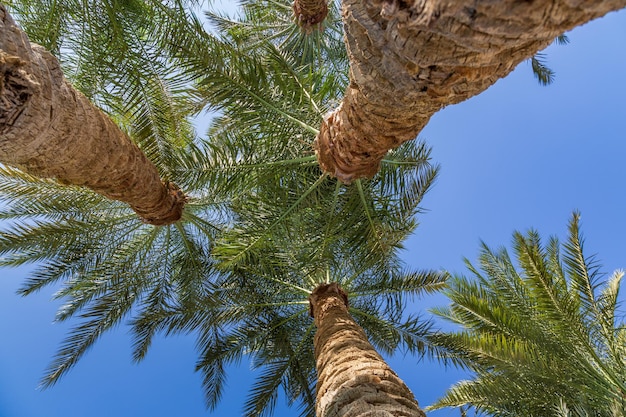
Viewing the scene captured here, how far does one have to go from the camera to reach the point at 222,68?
198 inches

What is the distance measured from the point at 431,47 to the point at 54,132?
255 cm

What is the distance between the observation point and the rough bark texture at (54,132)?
7.87 ft

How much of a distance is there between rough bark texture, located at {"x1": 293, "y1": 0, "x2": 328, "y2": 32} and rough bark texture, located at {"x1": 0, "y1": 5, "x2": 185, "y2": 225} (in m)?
5.63

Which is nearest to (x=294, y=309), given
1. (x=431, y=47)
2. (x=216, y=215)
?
(x=216, y=215)

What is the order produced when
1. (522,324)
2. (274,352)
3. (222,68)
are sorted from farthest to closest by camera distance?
(274,352), (522,324), (222,68)

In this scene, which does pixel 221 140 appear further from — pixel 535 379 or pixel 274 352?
pixel 535 379

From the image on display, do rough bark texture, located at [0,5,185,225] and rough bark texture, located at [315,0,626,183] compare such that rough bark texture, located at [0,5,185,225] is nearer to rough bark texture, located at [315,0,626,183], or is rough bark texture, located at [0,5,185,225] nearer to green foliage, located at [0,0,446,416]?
green foliage, located at [0,0,446,416]

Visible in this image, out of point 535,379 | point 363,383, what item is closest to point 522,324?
point 535,379

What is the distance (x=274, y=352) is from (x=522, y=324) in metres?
4.38

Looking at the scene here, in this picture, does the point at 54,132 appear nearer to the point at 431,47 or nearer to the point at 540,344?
the point at 431,47

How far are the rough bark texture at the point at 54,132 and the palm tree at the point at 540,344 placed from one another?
5.02 meters

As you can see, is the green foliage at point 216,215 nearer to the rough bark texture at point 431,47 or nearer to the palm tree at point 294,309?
the palm tree at point 294,309

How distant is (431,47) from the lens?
164cm

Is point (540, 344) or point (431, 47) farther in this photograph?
point (540, 344)
